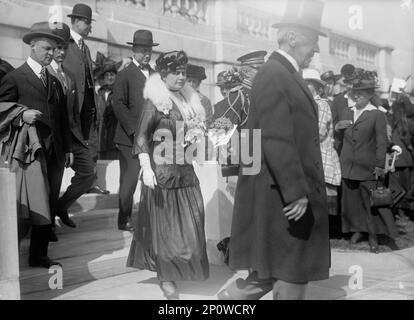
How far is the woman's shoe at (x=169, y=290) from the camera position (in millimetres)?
4773

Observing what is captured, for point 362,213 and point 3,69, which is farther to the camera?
point 362,213

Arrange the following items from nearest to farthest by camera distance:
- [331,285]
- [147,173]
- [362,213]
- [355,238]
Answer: [147,173], [331,285], [362,213], [355,238]

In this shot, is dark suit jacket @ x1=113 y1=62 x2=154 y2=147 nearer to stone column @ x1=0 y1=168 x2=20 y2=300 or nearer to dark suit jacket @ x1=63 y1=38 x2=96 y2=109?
dark suit jacket @ x1=63 y1=38 x2=96 y2=109

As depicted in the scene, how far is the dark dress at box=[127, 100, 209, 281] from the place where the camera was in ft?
15.6

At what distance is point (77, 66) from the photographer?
618cm

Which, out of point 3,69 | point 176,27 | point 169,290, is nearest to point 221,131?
point 169,290

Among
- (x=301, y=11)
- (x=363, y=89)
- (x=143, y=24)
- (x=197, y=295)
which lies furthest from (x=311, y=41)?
(x=143, y=24)

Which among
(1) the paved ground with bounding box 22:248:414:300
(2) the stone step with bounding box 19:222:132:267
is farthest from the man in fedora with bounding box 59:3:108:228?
(1) the paved ground with bounding box 22:248:414:300

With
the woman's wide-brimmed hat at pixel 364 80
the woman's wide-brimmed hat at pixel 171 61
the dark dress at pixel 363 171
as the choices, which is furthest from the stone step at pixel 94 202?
the woman's wide-brimmed hat at pixel 364 80

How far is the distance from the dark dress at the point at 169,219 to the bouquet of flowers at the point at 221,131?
14.4 inches

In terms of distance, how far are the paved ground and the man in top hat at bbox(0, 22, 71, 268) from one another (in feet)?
1.57

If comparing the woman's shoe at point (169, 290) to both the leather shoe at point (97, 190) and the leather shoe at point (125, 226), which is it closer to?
the leather shoe at point (125, 226)

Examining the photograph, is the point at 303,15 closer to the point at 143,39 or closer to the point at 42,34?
the point at 42,34

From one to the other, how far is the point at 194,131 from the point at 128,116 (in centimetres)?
153
